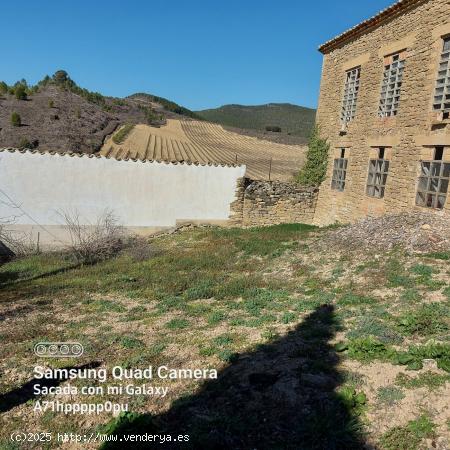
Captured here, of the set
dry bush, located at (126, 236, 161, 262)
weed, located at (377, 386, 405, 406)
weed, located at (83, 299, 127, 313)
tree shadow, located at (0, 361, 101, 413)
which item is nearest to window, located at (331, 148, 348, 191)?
Result: dry bush, located at (126, 236, 161, 262)

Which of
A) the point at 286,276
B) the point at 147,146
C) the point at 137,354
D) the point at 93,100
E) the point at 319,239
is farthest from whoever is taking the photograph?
the point at 93,100

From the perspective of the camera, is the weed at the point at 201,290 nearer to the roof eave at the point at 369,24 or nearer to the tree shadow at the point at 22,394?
the tree shadow at the point at 22,394

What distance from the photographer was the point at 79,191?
13.4 meters

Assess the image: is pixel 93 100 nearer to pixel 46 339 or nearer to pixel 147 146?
pixel 147 146

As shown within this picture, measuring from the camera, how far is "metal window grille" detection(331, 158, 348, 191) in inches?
560

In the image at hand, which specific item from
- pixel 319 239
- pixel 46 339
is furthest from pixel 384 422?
pixel 319 239

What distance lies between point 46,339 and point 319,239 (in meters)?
7.98

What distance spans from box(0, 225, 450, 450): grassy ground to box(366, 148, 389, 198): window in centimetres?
362

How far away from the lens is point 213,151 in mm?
26344

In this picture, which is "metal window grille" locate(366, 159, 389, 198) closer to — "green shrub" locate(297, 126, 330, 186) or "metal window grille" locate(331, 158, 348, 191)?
"metal window grille" locate(331, 158, 348, 191)

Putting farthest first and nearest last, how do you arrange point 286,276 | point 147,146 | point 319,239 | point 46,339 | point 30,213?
point 147,146
point 30,213
point 319,239
point 286,276
point 46,339

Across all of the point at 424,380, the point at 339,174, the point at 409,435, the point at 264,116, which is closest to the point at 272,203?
the point at 339,174

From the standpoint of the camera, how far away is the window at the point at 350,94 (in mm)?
13555

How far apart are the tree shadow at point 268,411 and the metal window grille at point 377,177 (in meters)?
8.36
